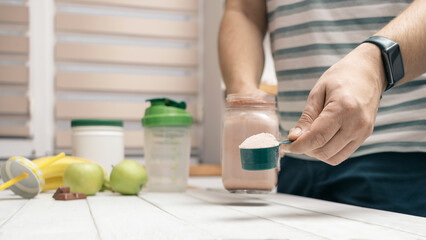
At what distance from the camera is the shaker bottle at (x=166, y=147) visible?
4.05ft

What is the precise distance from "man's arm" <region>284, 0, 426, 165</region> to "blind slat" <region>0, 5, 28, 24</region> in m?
2.49

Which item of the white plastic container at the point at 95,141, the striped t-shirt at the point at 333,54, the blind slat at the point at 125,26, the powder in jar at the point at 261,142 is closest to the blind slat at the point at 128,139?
the blind slat at the point at 125,26

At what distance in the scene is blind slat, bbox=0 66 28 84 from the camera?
2754 mm

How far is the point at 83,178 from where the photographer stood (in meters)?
1.11

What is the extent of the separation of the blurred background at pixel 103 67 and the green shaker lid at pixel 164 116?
141 cm

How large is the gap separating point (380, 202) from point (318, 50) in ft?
1.33

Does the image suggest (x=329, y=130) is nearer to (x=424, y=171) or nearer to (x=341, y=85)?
(x=341, y=85)

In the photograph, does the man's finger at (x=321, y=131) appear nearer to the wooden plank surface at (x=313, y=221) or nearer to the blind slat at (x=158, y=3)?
the wooden plank surface at (x=313, y=221)

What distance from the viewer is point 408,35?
2.74ft

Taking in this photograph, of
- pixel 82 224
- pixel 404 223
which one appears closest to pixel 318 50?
pixel 404 223

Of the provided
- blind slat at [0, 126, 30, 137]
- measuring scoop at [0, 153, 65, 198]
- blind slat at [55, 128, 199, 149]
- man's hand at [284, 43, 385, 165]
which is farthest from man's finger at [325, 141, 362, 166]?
blind slat at [0, 126, 30, 137]

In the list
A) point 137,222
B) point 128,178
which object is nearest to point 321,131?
point 137,222

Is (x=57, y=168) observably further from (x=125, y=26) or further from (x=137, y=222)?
(x=125, y=26)

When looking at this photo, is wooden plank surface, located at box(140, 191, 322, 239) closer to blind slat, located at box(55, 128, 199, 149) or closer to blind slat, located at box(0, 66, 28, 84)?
blind slat, located at box(55, 128, 199, 149)
